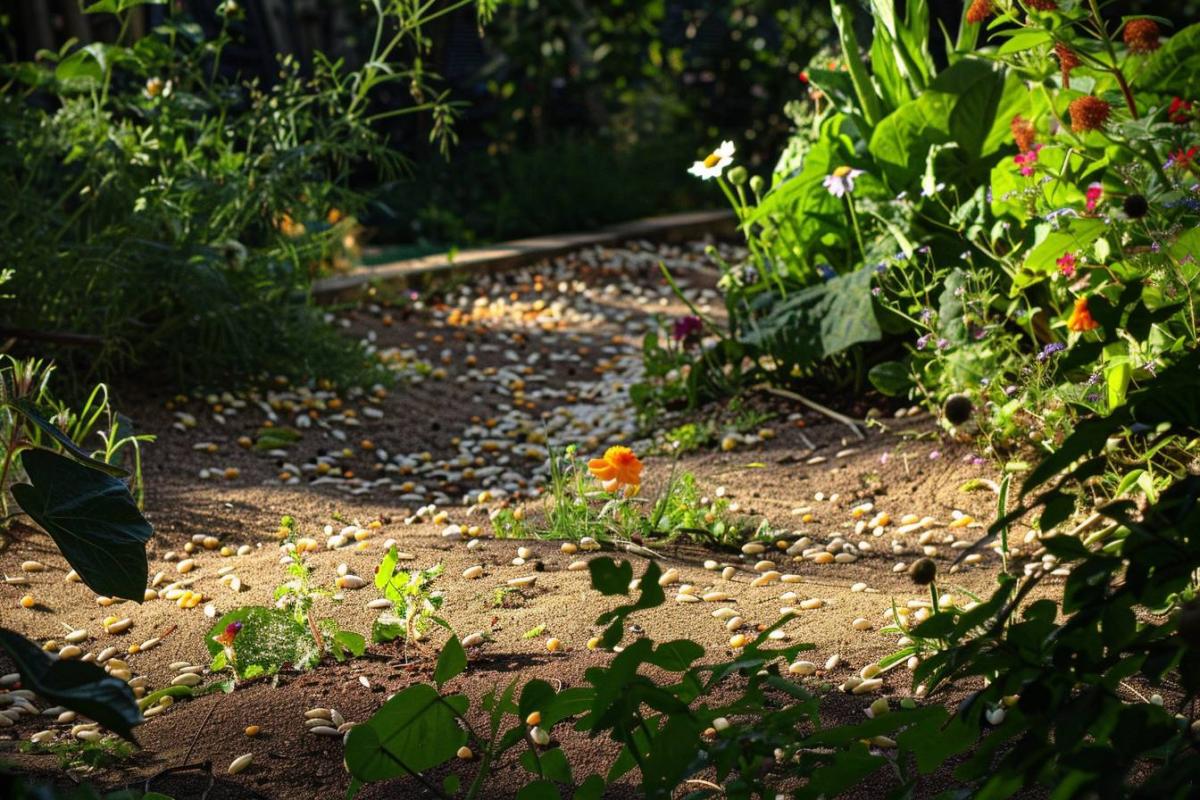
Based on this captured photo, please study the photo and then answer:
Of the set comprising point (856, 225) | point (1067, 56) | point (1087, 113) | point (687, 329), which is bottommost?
point (687, 329)

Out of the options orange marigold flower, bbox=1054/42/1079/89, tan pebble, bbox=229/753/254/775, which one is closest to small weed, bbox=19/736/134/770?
tan pebble, bbox=229/753/254/775

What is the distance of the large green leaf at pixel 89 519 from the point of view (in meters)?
1.45

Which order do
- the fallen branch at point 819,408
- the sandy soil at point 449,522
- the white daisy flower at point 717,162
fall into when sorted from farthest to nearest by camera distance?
the fallen branch at point 819,408
the white daisy flower at point 717,162
the sandy soil at point 449,522

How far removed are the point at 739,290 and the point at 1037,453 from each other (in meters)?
1.26

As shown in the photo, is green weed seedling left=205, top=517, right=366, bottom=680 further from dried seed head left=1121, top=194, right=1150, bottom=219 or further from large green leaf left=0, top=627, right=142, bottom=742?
dried seed head left=1121, top=194, right=1150, bottom=219

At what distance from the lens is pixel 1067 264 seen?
102 inches

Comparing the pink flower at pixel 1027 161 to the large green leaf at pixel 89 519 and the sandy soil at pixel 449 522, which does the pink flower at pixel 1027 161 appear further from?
the large green leaf at pixel 89 519

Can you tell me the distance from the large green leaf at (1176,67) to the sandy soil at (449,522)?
1.05 metres

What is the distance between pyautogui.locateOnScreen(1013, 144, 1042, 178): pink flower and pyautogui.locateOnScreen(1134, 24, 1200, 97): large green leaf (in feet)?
1.35

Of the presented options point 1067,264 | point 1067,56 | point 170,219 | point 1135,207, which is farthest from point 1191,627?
point 170,219

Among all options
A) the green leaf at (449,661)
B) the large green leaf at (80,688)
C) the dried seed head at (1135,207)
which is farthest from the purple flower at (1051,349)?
the large green leaf at (80,688)

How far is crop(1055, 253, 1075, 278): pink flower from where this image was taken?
2.56 meters

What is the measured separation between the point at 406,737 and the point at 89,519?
0.52m

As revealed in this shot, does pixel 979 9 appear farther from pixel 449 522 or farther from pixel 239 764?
pixel 239 764
